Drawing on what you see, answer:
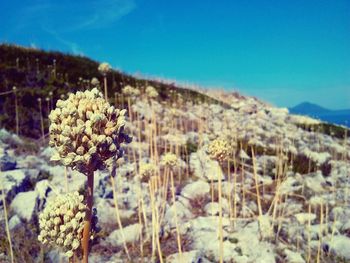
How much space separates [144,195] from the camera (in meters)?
8.81

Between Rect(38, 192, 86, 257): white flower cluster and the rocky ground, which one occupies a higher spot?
Rect(38, 192, 86, 257): white flower cluster

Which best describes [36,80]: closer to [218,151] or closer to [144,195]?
[144,195]

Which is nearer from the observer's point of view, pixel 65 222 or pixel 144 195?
pixel 65 222

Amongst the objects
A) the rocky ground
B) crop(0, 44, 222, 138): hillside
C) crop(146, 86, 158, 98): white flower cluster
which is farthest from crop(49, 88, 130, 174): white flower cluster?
crop(0, 44, 222, 138): hillside

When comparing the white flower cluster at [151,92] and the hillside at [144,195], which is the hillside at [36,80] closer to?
the hillside at [144,195]

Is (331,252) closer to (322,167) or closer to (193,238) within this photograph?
(193,238)

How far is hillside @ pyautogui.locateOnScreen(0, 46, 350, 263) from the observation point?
7.61 feet

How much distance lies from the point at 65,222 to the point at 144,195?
252 inches

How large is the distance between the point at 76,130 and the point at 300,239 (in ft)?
20.4

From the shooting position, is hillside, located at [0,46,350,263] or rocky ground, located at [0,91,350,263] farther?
rocky ground, located at [0,91,350,263]

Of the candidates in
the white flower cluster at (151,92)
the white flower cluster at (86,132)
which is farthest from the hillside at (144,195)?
the white flower cluster at (151,92)

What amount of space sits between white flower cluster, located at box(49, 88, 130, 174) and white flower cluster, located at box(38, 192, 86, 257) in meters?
0.35

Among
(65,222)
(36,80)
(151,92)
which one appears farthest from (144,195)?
(36,80)

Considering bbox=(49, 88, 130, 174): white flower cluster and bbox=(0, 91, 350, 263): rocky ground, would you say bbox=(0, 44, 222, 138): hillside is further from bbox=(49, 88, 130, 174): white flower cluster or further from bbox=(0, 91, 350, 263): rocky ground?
bbox=(49, 88, 130, 174): white flower cluster
